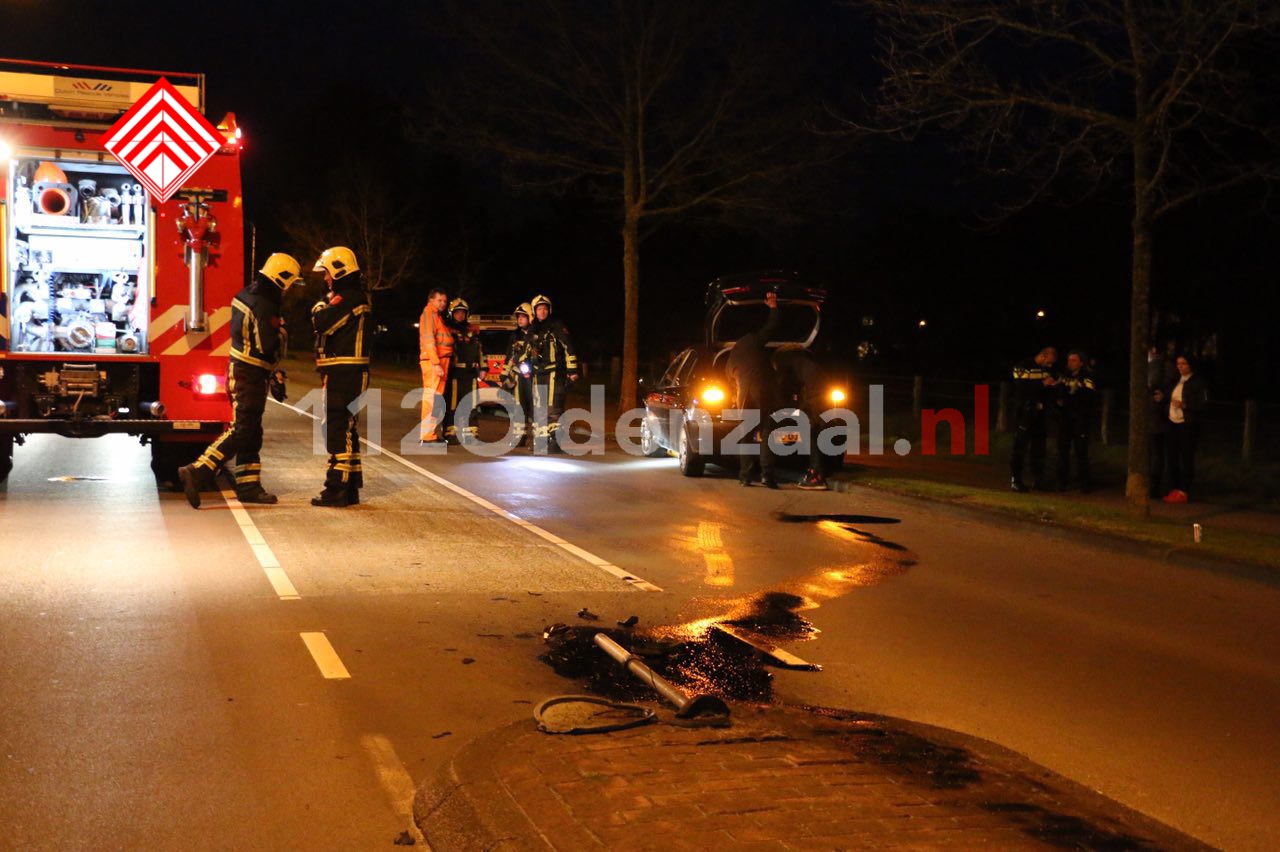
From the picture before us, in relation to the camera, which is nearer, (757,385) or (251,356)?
(251,356)

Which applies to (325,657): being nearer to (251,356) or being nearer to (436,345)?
(251,356)

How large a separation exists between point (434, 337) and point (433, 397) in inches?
38.2

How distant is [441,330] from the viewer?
18859mm

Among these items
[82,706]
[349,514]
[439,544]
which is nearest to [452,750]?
[82,706]

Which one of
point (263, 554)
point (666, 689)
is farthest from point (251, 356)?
point (666, 689)

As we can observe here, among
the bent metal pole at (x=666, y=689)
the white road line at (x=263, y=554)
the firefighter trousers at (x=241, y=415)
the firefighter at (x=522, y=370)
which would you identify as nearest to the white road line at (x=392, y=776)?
the bent metal pole at (x=666, y=689)

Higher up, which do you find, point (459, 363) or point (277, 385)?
point (459, 363)

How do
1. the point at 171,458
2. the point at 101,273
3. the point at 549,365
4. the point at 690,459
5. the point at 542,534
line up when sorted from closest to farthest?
1. the point at 542,534
2. the point at 101,273
3. the point at 171,458
4. the point at 690,459
5. the point at 549,365

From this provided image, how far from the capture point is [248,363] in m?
12.4

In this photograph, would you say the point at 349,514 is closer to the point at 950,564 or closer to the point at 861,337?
the point at 950,564

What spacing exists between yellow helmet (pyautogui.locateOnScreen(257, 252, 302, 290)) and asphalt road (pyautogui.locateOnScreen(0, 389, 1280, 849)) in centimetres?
208

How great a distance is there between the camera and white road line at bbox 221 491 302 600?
8.67 metres

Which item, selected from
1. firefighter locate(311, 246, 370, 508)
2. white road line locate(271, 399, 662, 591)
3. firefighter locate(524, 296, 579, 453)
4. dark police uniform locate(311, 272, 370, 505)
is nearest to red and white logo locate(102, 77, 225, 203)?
firefighter locate(311, 246, 370, 508)

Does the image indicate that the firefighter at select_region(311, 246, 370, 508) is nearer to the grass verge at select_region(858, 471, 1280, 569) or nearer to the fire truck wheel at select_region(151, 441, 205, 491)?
the fire truck wheel at select_region(151, 441, 205, 491)
